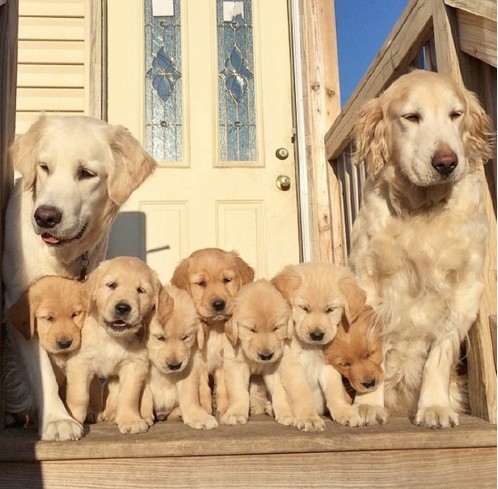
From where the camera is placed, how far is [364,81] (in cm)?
390

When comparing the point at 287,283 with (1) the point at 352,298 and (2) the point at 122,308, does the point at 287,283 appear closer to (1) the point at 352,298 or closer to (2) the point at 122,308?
(1) the point at 352,298

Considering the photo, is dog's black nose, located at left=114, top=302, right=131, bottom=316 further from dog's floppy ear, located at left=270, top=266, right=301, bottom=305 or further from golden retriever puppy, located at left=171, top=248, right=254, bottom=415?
dog's floppy ear, located at left=270, top=266, right=301, bottom=305

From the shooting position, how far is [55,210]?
2.55 metres

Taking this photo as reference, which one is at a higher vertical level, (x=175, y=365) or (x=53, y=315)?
(x=53, y=315)

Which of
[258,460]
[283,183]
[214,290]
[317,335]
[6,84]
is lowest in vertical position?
[258,460]

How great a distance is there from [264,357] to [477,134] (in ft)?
4.52

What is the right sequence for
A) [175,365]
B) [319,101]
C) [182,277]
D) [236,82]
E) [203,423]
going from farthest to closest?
1. [236,82]
2. [319,101]
3. [182,277]
4. [175,365]
5. [203,423]

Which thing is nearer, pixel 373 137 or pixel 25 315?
pixel 25 315

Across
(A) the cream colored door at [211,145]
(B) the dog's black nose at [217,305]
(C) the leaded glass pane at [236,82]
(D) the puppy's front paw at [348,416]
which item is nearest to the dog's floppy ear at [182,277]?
(B) the dog's black nose at [217,305]

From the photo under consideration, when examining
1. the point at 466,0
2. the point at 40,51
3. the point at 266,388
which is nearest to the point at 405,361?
the point at 266,388

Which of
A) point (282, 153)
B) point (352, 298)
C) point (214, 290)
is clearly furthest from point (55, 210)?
point (282, 153)

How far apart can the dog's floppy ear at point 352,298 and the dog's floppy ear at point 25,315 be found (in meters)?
1.33

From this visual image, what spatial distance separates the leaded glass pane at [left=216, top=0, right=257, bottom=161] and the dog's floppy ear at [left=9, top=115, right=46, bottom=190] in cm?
265

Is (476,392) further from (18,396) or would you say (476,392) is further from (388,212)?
(18,396)
